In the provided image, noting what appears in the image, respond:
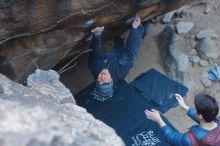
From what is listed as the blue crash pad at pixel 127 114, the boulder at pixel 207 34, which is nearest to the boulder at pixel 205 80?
the boulder at pixel 207 34

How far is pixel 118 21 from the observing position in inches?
177

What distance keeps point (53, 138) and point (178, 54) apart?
4.24m

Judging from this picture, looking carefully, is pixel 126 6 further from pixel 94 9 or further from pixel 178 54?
pixel 178 54

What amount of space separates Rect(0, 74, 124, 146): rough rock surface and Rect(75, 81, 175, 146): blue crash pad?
2.50m

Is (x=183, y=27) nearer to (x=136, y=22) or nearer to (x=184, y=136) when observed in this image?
(x=136, y=22)

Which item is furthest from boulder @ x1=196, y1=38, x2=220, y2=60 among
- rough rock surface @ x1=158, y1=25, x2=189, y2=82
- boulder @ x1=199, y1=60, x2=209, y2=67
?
rough rock surface @ x1=158, y1=25, x2=189, y2=82

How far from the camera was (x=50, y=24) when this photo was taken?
3857 mm

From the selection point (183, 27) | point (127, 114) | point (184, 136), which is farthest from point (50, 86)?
point (183, 27)

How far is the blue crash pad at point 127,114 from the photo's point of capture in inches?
184

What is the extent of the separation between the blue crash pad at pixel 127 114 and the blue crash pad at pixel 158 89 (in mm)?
138

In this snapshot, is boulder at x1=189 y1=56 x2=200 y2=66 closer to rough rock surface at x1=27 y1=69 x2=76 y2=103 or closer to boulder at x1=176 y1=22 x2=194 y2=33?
boulder at x1=176 y1=22 x2=194 y2=33

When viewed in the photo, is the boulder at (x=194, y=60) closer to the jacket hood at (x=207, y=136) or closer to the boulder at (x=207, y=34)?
the boulder at (x=207, y=34)

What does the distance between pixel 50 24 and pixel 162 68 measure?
244 cm

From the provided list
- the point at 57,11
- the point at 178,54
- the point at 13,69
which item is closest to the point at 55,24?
the point at 57,11
